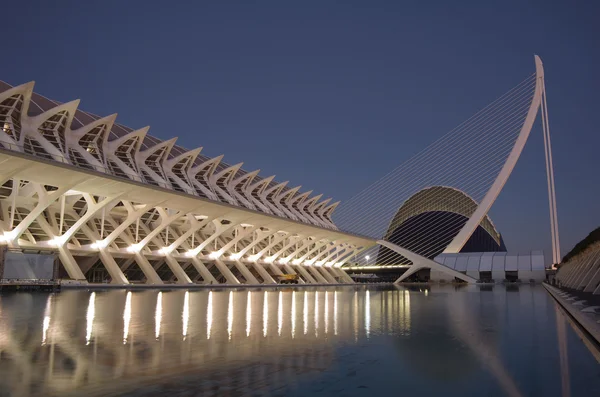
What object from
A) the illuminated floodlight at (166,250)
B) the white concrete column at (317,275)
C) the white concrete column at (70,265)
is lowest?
the white concrete column at (317,275)

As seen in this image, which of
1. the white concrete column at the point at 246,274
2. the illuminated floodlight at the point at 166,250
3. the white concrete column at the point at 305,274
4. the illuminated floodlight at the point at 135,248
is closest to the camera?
the illuminated floodlight at the point at 135,248

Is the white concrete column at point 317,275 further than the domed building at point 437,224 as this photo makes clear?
No

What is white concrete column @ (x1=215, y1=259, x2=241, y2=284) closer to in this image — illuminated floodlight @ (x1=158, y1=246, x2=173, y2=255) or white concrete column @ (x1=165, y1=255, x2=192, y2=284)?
white concrete column @ (x1=165, y1=255, x2=192, y2=284)

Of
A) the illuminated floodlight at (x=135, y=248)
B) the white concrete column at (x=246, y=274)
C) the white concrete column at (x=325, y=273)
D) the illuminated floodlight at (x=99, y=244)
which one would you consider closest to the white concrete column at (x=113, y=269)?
the illuminated floodlight at (x=99, y=244)

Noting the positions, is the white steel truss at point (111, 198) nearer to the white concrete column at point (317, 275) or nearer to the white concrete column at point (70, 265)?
the white concrete column at point (70, 265)

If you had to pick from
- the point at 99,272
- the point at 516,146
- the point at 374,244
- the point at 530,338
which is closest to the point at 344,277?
the point at 374,244

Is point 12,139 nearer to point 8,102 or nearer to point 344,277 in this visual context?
point 8,102

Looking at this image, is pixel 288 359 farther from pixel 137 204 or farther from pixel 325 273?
pixel 325 273

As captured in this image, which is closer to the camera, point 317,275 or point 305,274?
point 305,274

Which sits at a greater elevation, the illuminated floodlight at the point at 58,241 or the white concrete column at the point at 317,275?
the illuminated floodlight at the point at 58,241

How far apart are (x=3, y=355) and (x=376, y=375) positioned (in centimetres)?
360

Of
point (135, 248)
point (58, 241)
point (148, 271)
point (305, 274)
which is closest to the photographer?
point (58, 241)

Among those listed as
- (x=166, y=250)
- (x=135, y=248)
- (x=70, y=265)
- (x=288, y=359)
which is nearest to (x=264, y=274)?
(x=166, y=250)

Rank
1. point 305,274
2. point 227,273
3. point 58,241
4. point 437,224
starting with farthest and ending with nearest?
point 437,224
point 305,274
point 227,273
point 58,241
